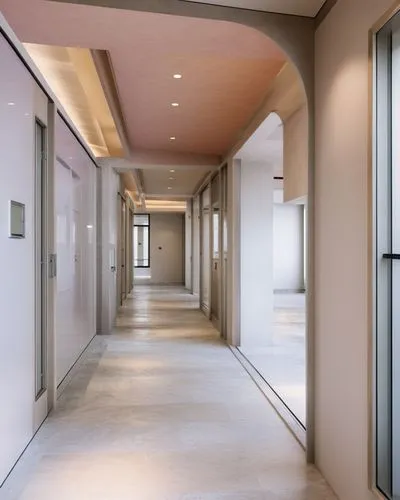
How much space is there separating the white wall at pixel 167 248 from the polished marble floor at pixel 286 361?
494 inches

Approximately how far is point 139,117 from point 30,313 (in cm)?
358

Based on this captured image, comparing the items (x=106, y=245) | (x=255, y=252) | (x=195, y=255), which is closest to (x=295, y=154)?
(x=255, y=252)

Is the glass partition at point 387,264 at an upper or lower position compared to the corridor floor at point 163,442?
upper

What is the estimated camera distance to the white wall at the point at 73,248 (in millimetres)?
5211

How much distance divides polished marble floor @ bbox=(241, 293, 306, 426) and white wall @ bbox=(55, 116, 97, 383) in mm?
2436

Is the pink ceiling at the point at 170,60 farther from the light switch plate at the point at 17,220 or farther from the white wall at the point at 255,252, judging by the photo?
the light switch plate at the point at 17,220

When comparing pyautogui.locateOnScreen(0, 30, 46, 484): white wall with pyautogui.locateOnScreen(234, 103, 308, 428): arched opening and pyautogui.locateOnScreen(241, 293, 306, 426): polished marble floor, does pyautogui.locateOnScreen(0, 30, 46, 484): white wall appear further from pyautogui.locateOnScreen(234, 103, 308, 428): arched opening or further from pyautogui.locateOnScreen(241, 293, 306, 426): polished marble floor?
pyautogui.locateOnScreen(241, 293, 306, 426): polished marble floor

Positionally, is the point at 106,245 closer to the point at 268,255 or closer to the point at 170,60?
the point at 268,255

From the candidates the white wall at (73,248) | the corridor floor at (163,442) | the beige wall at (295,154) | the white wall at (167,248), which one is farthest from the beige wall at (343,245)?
the white wall at (167,248)

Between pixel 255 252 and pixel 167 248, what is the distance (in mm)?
15875

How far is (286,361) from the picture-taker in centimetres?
661

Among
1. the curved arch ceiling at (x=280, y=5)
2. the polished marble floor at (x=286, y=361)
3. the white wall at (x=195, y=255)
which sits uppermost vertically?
the curved arch ceiling at (x=280, y=5)

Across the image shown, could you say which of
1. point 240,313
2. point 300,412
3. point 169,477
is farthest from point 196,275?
point 169,477

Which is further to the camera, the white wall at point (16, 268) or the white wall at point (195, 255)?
the white wall at point (195, 255)
